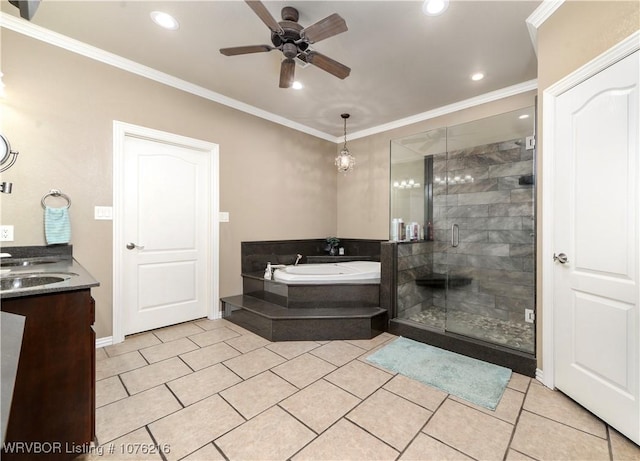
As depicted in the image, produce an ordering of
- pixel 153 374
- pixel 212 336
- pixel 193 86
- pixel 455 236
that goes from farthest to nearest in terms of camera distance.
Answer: pixel 455 236 < pixel 193 86 < pixel 212 336 < pixel 153 374

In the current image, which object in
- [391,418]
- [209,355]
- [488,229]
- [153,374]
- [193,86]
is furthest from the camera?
[488,229]

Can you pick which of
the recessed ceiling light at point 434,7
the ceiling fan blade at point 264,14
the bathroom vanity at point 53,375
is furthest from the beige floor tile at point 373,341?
the recessed ceiling light at point 434,7

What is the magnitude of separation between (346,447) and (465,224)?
309 centimetres

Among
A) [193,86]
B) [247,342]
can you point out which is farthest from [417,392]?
[193,86]

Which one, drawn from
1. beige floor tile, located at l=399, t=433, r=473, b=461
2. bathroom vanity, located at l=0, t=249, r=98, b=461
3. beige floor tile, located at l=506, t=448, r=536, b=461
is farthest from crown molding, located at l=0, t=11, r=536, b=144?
beige floor tile, located at l=399, t=433, r=473, b=461

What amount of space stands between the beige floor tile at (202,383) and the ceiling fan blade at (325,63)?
2.55 meters

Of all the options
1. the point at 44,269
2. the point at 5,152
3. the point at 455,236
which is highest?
the point at 5,152

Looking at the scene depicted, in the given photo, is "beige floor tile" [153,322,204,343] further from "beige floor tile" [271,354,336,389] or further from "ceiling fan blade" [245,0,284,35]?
"ceiling fan blade" [245,0,284,35]

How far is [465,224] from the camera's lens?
12.1 feet

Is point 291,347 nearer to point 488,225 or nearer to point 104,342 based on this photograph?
point 104,342

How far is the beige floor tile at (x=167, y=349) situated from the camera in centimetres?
244

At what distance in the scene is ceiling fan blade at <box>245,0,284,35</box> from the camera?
1686 millimetres

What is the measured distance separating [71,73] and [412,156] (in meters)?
3.76

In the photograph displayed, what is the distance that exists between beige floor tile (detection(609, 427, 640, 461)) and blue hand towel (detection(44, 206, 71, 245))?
393 cm
